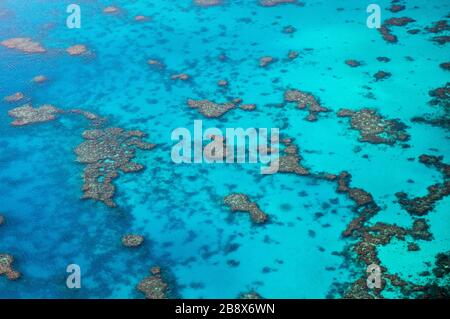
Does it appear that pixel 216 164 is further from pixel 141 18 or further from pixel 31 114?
pixel 141 18

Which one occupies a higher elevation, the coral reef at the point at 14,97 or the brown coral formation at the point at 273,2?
the brown coral formation at the point at 273,2

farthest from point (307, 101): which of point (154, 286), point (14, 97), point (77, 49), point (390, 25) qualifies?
point (14, 97)

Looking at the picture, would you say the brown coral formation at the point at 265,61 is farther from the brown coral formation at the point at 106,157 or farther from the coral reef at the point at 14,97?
the coral reef at the point at 14,97

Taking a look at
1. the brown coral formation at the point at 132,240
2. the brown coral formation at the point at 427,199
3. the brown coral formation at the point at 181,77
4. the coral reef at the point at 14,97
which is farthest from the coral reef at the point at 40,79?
the brown coral formation at the point at 427,199

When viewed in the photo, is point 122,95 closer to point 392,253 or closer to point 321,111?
point 321,111

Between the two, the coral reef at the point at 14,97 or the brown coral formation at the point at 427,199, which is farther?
the coral reef at the point at 14,97

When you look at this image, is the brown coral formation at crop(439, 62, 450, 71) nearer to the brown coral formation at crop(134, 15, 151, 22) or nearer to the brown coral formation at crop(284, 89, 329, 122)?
the brown coral formation at crop(284, 89, 329, 122)

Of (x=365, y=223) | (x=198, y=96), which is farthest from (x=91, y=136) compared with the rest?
(x=365, y=223)
